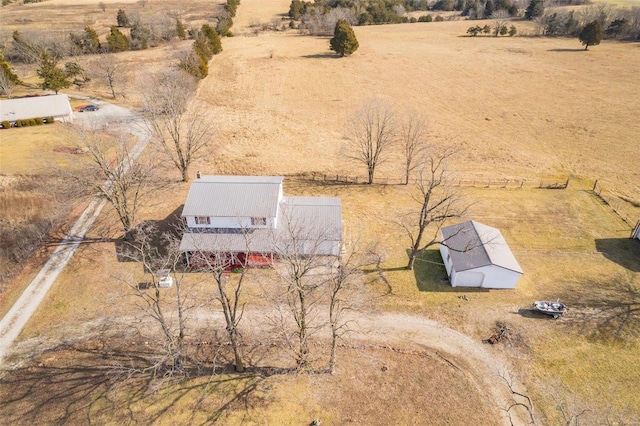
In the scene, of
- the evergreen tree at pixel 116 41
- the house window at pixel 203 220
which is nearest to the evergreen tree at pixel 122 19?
the evergreen tree at pixel 116 41

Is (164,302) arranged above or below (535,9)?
below

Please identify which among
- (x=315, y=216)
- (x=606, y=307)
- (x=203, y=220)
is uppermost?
(x=315, y=216)

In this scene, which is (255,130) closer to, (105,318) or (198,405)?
(105,318)

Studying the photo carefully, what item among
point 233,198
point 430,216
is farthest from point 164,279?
point 430,216

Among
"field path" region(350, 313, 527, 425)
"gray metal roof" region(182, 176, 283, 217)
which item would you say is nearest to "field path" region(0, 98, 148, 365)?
"gray metal roof" region(182, 176, 283, 217)

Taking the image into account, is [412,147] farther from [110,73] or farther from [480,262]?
[110,73]

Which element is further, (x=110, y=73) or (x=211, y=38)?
(x=211, y=38)

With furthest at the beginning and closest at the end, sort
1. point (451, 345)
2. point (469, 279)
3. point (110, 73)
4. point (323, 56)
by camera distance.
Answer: point (323, 56)
point (110, 73)
point (469, 279)
point (451, 345)

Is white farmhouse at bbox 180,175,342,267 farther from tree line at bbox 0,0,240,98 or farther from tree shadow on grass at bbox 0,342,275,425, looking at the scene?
tree line at bbox 0,0,240,98
